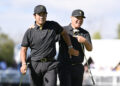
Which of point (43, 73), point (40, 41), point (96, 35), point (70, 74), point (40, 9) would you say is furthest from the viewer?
point (96, 35)

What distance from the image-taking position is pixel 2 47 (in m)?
86.9

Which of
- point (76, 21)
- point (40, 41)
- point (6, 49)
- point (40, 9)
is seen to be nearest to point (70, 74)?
point (76, 21)

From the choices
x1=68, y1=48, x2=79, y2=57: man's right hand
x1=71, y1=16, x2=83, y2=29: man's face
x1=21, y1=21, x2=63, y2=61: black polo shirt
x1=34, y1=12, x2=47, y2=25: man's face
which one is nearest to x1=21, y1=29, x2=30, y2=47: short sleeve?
x1=21, y1=21, x2=63, y2=61: black polo shirt

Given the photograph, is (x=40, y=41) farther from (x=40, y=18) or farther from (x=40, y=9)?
(x=40, y=9)

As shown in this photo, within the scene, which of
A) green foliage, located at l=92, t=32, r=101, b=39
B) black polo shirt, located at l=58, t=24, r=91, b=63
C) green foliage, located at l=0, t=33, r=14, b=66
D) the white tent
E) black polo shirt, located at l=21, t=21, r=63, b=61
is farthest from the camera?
green foliage, located at l=0, t=33, r=14, b=66

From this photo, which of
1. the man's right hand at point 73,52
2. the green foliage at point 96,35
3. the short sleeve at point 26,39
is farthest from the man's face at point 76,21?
the green foliage at point 96,35

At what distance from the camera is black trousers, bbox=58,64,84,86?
9.22 meters

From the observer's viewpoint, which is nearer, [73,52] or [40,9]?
[40,9]

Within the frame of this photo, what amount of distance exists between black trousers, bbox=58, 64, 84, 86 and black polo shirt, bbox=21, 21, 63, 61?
764mm

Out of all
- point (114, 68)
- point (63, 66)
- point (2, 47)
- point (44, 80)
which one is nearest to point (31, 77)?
point (44, 80)

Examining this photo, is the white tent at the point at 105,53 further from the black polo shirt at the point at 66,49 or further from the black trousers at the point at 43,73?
the black trousers at the point at 43,73

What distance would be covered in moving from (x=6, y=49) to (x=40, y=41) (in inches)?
3112

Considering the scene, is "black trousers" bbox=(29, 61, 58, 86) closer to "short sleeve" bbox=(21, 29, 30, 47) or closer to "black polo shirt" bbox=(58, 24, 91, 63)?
"short sleeve" bbox=(21, 29, 30, 47)

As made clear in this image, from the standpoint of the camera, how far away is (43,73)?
28.2 ft
